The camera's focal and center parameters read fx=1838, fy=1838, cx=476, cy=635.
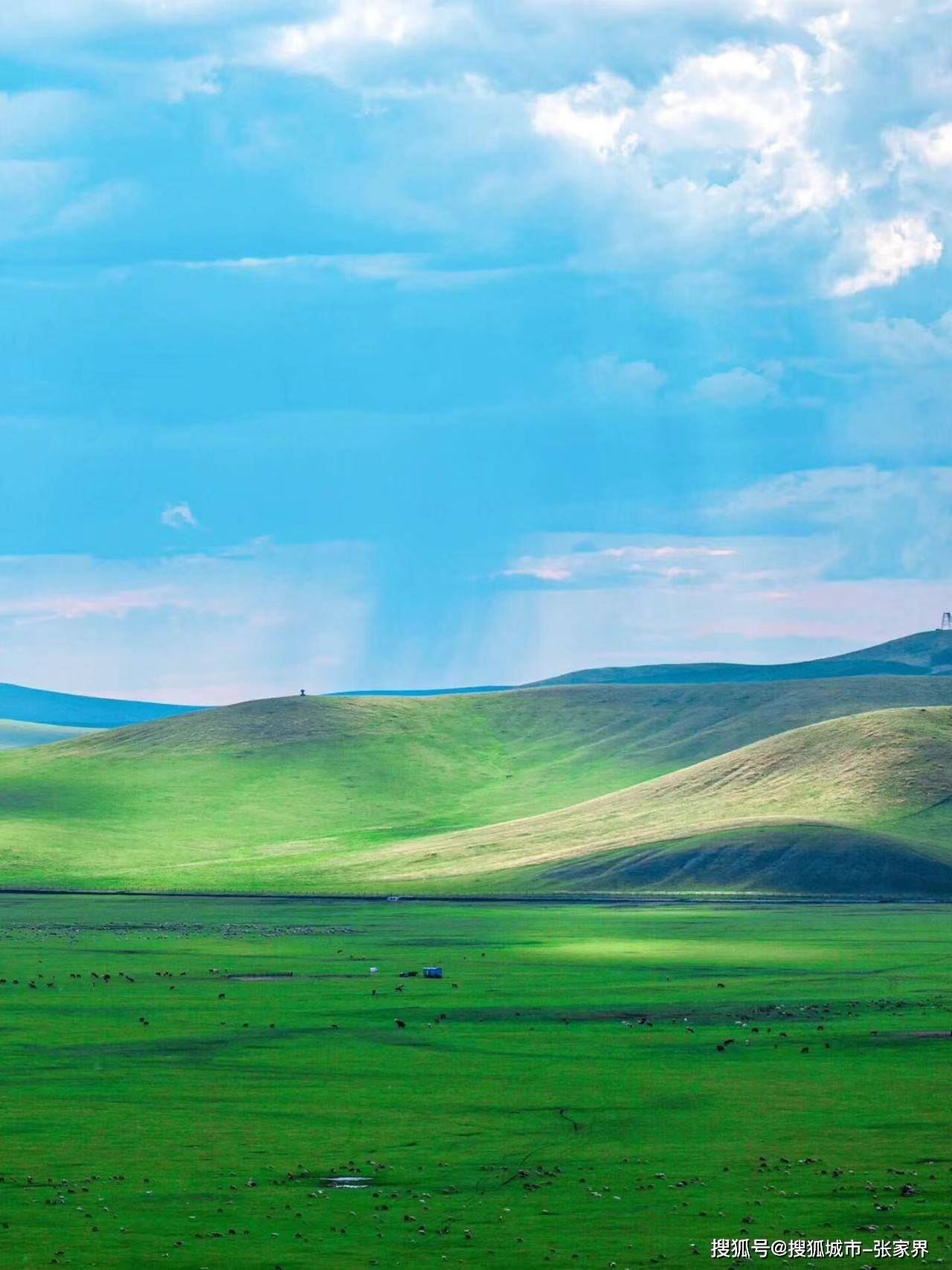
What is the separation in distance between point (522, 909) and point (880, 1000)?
65.8m

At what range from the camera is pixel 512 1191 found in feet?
114

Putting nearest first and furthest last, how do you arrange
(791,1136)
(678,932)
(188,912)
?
(791,1136)
(678,932)
(188,912)

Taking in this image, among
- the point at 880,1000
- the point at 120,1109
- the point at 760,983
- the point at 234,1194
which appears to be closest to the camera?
the point at 234,1194

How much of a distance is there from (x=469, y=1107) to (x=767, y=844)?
4556 inches

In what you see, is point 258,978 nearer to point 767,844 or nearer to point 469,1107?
point 469,1107

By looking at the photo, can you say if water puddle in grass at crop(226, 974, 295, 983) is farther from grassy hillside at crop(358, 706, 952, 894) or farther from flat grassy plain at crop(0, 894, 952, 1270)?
grassy hillside at crop(358, 706, 952, 894)

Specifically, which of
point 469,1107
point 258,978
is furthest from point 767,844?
point 469,1107

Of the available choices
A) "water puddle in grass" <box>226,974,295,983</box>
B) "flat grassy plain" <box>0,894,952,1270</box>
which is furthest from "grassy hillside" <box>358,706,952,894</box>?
"water puddle in grass" <box>226,974,295,983</box>

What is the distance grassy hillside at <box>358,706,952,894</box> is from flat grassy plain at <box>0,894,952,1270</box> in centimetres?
5950

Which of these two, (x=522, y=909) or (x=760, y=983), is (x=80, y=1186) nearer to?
(x=760, y=983)

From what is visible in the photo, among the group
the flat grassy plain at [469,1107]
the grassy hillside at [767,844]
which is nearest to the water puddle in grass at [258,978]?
the flat grassy plain at [469,1107]

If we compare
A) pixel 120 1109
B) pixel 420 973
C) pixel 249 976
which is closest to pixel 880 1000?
pixel 420 973

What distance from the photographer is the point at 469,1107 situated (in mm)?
44719

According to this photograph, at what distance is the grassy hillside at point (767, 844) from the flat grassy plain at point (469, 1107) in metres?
59.5
